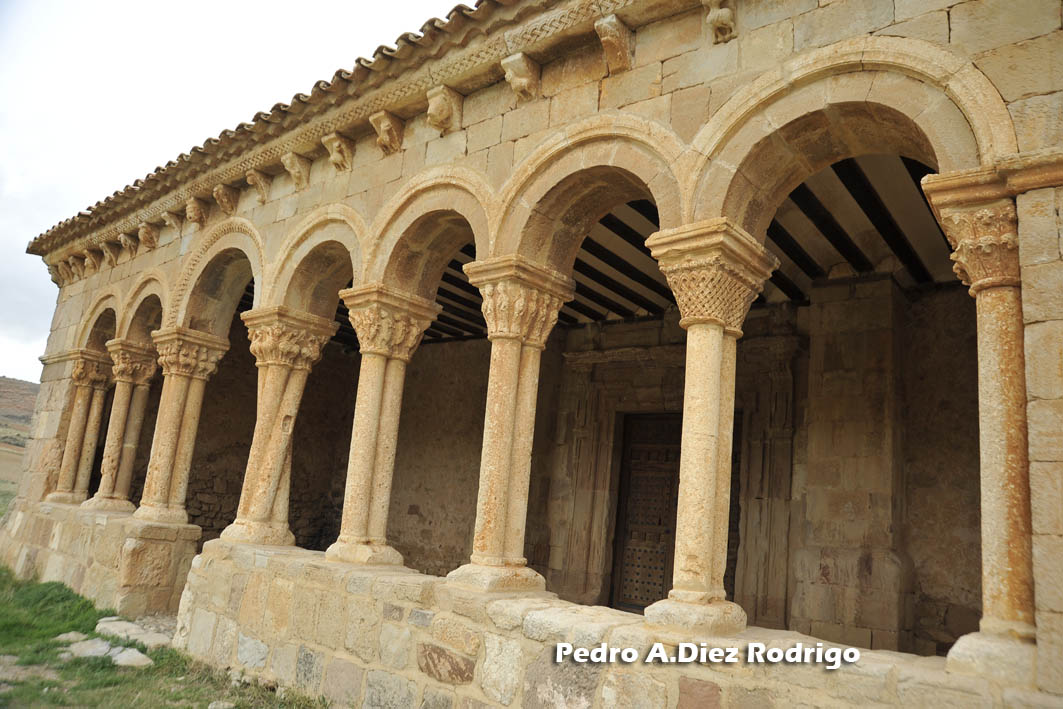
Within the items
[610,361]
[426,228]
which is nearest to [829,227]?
[426,228]

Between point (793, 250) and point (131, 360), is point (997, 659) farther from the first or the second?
point (131, 360)

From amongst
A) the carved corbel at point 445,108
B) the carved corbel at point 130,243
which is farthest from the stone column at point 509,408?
the carved corbel at point 130,243

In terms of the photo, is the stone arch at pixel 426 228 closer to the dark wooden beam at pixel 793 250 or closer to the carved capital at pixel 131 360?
the dark wooden beam at pixel 793 250

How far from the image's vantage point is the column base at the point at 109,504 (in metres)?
7.91

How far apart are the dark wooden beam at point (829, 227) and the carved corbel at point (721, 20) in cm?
134

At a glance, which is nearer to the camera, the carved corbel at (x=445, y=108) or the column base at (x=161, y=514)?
the carved corbel at (x=445, y=108)

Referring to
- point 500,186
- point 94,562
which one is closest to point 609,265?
point 500,186

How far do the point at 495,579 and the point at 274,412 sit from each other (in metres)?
2.80

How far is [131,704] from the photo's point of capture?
426cm

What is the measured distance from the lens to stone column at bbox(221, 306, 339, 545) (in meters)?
5.74

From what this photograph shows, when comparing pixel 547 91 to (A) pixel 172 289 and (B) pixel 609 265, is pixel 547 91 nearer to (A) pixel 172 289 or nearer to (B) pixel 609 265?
(B) pixel 609 265

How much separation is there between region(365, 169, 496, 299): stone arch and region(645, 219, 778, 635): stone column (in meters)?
1.61

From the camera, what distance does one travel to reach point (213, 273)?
735 cm

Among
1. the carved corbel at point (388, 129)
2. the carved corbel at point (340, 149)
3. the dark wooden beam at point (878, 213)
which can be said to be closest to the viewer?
the dark wooden beam at point (878, 213)
